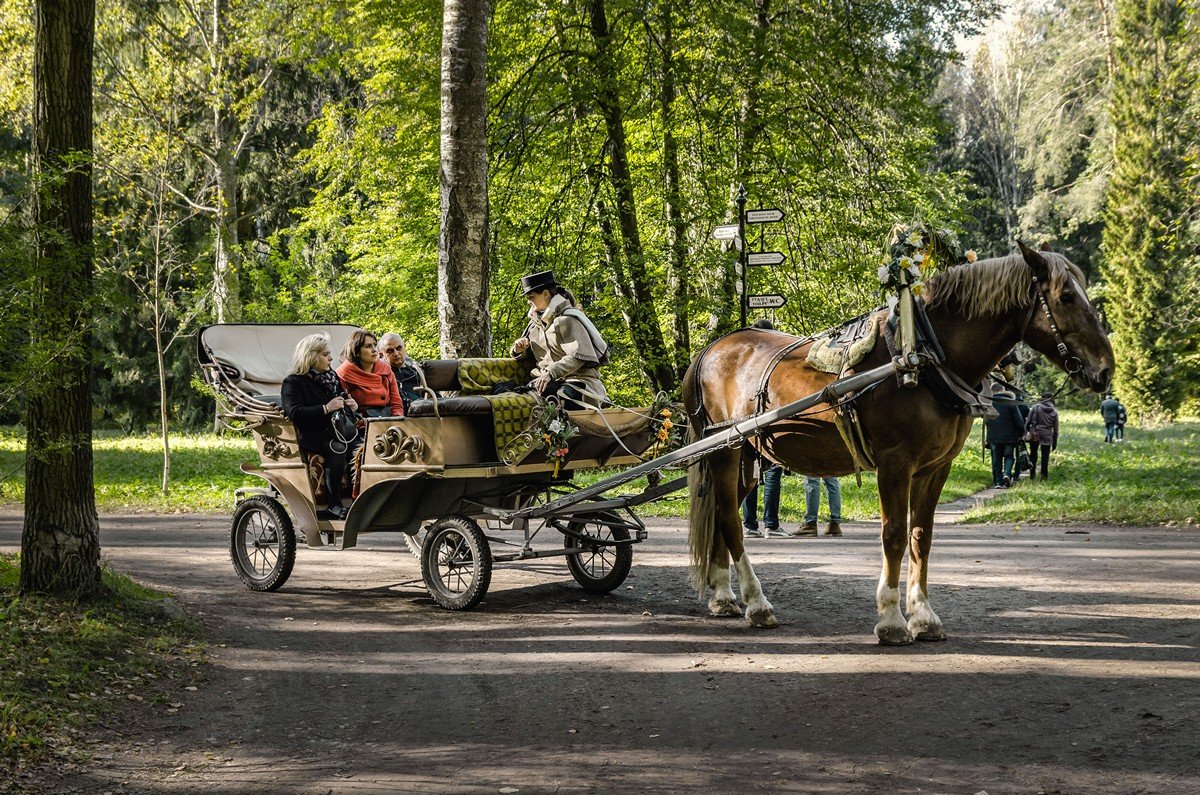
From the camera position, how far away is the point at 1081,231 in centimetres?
5328

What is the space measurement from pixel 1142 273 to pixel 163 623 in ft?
130

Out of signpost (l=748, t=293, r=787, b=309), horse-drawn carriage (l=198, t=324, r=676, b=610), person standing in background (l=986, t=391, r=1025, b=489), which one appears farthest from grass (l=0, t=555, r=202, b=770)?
person standing in background (l=986, t=391, r=1025, b=489)

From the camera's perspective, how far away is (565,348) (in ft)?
29.4

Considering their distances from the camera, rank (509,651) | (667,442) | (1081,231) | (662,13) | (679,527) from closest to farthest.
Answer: (509,651), (667,442), (679,527), (662,13), (1081,231)

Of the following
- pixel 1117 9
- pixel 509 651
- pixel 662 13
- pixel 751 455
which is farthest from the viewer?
pixel 1117 9

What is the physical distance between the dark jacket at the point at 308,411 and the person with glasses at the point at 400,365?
2.63 feet

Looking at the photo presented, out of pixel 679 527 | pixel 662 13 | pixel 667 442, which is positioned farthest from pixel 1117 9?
pixel 667 442

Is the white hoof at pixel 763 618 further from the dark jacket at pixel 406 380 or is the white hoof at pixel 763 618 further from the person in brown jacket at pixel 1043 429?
the person in brown jacket at pixel 1043 429

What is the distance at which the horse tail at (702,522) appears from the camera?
8320mm

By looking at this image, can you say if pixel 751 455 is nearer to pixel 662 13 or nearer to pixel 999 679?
pixel 999 679

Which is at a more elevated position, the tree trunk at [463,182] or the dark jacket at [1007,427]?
the tree trunk at [463,182]

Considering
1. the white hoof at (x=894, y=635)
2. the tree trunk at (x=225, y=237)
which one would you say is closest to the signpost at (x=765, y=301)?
the white hoof at (x=894, y=635)

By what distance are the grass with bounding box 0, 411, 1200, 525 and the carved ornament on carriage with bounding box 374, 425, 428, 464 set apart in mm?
2094

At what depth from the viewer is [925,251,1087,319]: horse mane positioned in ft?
22.2
